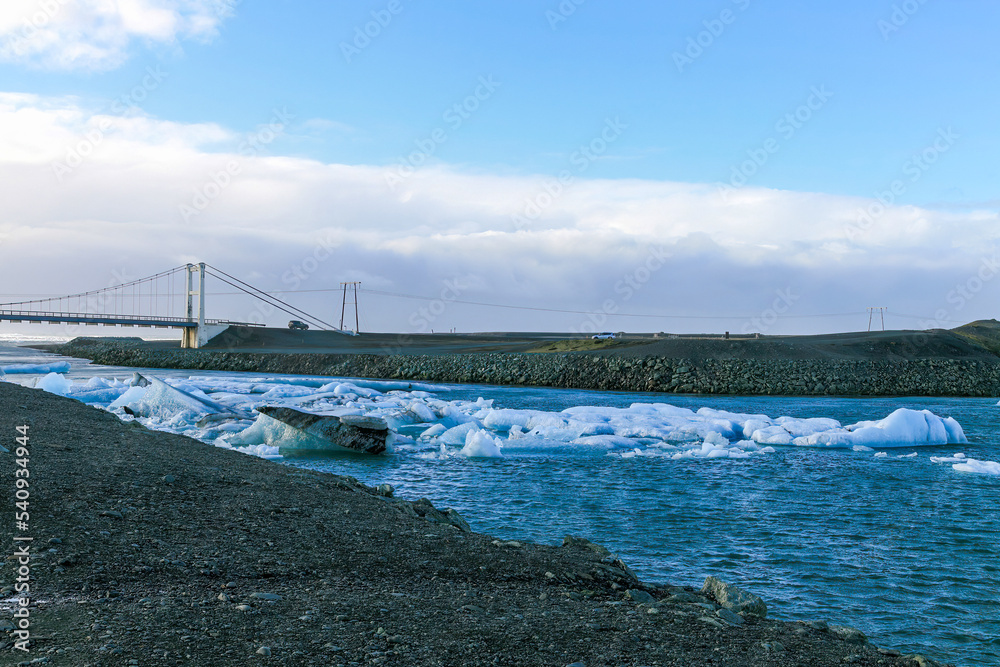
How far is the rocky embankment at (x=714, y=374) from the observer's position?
44.2m

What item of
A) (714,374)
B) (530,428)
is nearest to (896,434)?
(530,428)

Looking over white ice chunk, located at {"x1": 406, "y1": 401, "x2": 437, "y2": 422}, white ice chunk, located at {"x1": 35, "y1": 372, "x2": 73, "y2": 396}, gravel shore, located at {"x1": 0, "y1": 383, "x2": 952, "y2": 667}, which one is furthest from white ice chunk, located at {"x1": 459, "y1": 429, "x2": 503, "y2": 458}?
white ice chunk, located at {"x1": 35, "y1": 372, "x2": 73, "y2": 396}

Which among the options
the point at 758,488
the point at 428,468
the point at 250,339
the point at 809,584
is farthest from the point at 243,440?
the point at 250,339

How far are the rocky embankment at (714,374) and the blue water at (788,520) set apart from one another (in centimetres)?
2663

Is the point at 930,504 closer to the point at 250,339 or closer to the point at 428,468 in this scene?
the point at 428,468

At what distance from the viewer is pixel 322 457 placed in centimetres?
1512

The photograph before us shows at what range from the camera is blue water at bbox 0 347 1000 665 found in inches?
270

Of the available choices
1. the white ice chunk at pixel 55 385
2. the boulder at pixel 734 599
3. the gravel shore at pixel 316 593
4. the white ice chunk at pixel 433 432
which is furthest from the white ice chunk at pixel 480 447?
the white ice chunk at pixel 55 385

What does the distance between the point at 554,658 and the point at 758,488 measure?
31.5 feet

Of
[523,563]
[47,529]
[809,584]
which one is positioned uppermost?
[47,529]

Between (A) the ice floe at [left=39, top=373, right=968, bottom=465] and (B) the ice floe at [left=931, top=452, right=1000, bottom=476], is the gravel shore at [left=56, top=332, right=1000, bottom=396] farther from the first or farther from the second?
(B) the ice floe at [left=931, top=452, right=1000, bottom=476]

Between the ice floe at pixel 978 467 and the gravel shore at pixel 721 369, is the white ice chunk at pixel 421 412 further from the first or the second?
the gravel shore at pixel 721 369

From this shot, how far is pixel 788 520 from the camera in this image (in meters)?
10.3

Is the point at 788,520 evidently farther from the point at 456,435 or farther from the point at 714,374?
the point at 714,374
